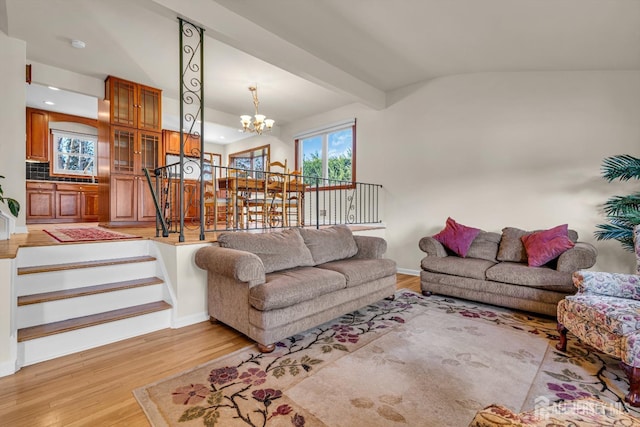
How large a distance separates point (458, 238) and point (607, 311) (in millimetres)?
1947

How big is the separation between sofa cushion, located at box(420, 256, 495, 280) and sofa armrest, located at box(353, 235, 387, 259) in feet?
2.20

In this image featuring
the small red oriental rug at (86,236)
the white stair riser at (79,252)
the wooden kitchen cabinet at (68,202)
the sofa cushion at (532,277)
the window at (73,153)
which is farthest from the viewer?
the window at (73,153)

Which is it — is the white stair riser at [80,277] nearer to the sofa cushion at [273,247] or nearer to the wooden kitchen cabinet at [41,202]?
the sofa cushion at [273,247]

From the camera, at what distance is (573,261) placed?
113 inches

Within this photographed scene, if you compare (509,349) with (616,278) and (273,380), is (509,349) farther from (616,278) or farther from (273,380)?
(273,380)

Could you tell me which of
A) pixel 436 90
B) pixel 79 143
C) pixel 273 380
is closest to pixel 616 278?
pixel 273 380

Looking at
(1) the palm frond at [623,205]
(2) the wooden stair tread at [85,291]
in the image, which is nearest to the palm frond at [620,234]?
(1) the palm frond at [623,205]

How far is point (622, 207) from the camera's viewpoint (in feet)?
9.95

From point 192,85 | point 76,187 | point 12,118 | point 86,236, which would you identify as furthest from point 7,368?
point 76,187

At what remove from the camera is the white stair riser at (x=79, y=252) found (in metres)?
2.53

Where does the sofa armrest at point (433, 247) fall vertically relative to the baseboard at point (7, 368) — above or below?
above

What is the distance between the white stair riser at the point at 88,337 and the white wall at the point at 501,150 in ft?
12.1

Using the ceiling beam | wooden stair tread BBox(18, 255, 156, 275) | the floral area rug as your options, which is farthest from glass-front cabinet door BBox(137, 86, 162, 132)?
the floral area rug

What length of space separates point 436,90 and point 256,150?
497cm
